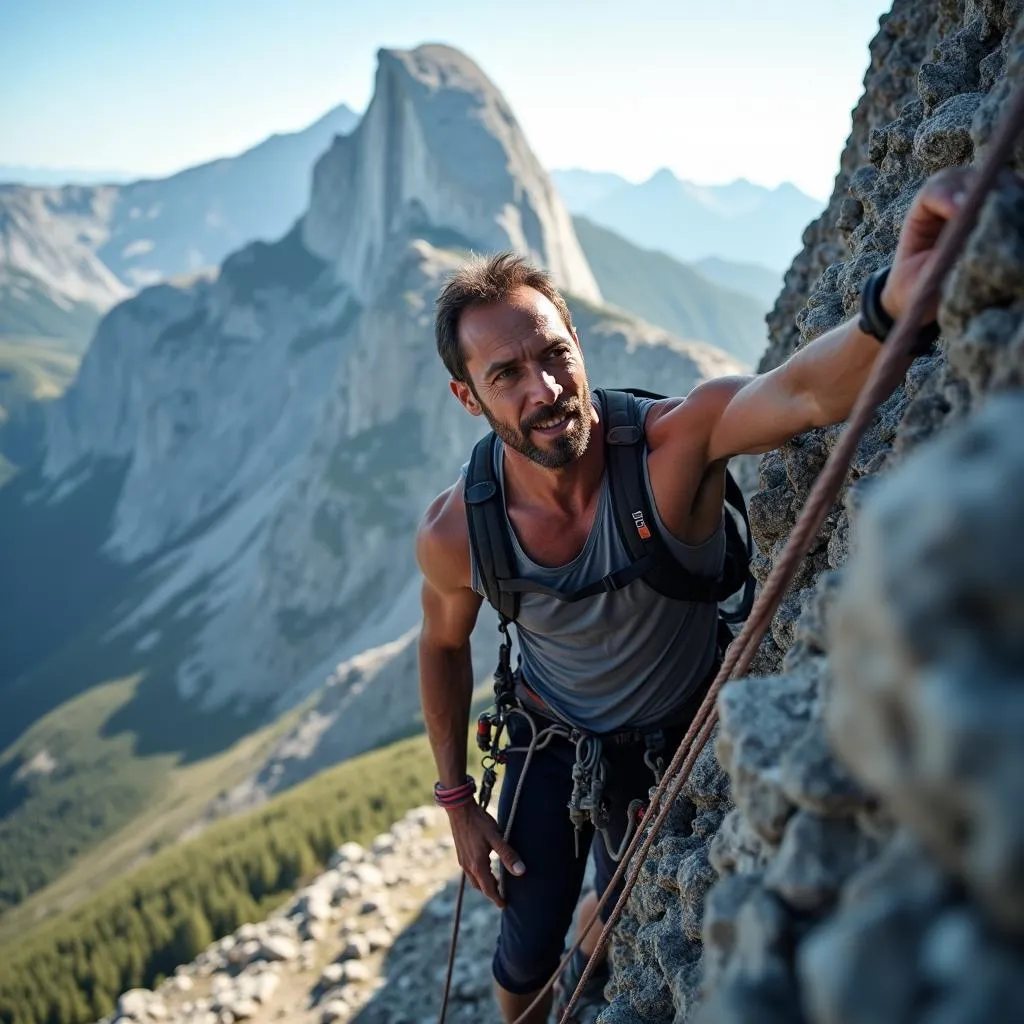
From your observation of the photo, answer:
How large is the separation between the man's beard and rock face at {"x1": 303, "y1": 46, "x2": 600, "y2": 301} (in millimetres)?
92907

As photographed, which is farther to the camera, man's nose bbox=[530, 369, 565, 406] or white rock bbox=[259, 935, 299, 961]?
white rock bbox=[259, 935, 299, 961]

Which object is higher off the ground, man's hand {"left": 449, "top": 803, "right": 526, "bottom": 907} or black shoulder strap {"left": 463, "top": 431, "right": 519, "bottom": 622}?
black shoulder strap {"left": 463, "top": 431, "right": 519, "bottom": 622}

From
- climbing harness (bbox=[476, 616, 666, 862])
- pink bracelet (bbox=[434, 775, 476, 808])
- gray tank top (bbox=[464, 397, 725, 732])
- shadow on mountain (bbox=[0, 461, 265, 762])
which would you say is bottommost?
shadow on mountain (bbox=[0, 461, 265, 762])

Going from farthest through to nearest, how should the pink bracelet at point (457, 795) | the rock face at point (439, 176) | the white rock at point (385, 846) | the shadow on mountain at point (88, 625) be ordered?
the rock face at point (439, 176) < the shadow on mountain at point (88, 625) < the white rock at point (385, 846) < the pink bracelet at point (457, 795)

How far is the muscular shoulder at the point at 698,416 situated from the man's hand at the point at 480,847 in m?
2.46

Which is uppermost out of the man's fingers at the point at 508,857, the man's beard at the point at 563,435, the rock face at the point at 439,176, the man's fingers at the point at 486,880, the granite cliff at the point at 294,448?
the rock face at the point at 439,176

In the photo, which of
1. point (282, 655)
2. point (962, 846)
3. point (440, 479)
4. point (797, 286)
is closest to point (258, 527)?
point (282, 655)

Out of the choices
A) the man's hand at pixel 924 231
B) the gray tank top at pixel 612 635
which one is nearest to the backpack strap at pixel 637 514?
the gray tank top at pixel 612 635

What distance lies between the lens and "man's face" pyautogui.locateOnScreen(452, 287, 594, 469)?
419cm

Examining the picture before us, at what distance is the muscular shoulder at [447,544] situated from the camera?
4.61 meters

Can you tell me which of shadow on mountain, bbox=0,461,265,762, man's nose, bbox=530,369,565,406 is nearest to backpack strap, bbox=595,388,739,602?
man's nose, bbox=530,369,565,406

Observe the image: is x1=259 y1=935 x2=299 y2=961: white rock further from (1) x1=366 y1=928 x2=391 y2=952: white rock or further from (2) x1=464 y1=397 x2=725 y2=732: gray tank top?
(2) x1=464 y1=397 x2=725 y2=732: gray tank top

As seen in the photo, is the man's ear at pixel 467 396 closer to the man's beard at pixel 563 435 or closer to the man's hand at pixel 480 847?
the man's beard at pixel 563 435

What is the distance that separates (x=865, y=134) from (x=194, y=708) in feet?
278
